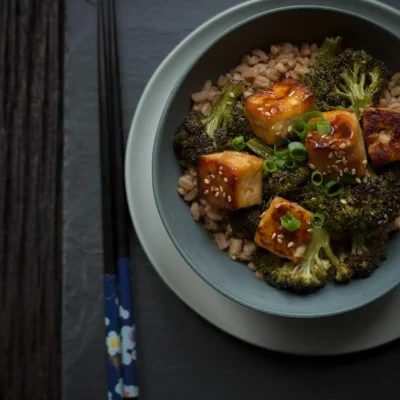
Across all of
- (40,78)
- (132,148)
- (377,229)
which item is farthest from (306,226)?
(40,78)

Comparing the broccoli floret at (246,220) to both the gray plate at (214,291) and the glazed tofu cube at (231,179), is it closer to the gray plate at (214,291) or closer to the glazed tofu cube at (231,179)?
the glazed tofu cube at (231,179)

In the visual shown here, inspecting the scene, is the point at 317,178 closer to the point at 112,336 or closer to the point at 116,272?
the point at 116,272

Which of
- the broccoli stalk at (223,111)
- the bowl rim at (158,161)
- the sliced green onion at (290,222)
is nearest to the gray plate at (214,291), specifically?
the bowl rim at (158,161)

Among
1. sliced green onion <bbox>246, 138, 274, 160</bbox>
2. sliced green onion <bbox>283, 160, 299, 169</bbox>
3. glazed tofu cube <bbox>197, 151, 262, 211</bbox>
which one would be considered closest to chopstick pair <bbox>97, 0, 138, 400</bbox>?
glazed tofu cube <bbox>197, 151, 262, 211</bbox>

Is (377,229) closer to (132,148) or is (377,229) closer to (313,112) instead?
(313,112)

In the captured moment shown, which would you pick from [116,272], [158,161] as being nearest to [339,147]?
[158,161]

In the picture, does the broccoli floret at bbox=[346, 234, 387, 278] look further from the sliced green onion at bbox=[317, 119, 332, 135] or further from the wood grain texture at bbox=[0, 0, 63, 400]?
the wood grain texture at bbox=[0, 0, 63, 400]
